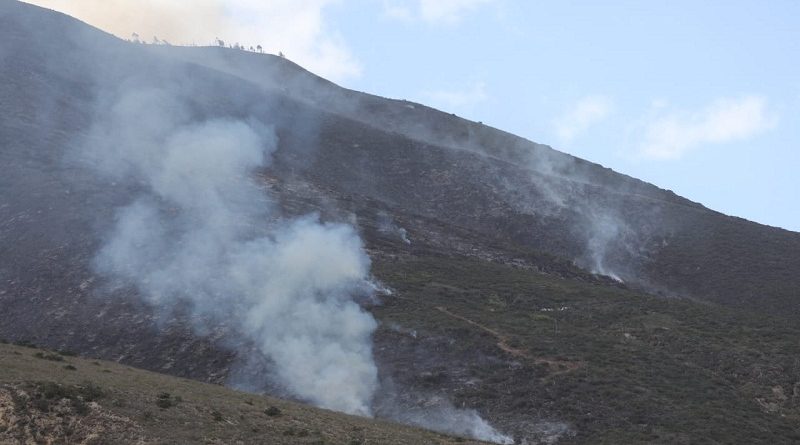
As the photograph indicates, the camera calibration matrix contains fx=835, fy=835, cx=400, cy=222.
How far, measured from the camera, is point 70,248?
179ft

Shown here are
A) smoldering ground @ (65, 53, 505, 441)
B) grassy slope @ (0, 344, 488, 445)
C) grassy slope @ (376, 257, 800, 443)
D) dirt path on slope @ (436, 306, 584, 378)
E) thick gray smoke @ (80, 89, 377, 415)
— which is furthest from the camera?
dirt path on slope @ (436, 306, 584, 378)

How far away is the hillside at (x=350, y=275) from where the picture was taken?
39438 millimetres

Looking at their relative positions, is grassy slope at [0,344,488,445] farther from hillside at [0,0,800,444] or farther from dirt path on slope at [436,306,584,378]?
dirt path on slope at [436,306,584,378]

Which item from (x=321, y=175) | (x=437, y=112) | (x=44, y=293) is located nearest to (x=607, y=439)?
(x=44, y=293)

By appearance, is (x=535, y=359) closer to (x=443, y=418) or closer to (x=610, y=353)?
(x=610, y=353)

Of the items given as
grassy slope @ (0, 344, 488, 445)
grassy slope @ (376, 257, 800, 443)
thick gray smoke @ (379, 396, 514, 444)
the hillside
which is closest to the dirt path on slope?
grassy slope @ (376, 257, 800, 443)

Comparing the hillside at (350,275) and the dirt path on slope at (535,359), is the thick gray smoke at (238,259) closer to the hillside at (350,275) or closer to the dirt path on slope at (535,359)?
the hillside at (350,275)

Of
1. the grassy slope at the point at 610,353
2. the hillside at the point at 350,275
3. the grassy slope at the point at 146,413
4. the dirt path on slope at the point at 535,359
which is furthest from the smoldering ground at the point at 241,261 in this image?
the dirt path on slope at the point at 535,359

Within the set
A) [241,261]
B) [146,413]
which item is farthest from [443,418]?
[241,261]

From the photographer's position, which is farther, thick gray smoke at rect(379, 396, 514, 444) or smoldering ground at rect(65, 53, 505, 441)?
smoldering ground at rect(65, 53, 505, 441)

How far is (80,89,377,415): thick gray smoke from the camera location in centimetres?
4341

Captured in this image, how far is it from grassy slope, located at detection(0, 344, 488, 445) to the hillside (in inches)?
A: 8.9

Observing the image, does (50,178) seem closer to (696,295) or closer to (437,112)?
(696,295)

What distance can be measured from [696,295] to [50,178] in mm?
53158
